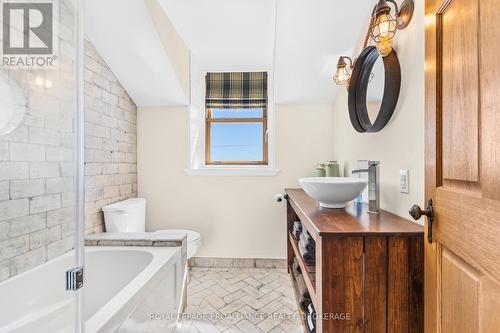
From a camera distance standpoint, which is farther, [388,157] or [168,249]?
[168,249]

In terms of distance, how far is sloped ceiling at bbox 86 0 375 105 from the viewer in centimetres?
179

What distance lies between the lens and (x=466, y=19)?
67 centimetres

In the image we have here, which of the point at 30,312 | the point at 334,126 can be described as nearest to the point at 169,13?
the point at 334,126

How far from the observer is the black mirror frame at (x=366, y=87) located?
136 centimetres

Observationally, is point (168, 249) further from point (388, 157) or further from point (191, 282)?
point (388, 157)

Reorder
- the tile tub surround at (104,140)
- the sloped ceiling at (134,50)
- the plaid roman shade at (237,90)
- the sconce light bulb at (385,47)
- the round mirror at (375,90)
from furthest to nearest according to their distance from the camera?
the plaid roman shade at (237,90) < the tile tub surround at (104,140) < the sloped ceiling at (134,50) < the round mirror at (375,90) < the sconce light bulb at (385,47)

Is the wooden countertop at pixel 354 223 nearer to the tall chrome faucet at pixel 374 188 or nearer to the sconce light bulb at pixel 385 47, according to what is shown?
the tall chrome faucet at pixel 374 188

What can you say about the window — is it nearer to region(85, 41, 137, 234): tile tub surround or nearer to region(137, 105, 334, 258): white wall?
region(137, 105, 334, 258): white wall

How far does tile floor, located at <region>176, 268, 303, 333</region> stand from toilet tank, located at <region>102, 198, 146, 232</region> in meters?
0.77

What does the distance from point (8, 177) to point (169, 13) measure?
5.46 feet

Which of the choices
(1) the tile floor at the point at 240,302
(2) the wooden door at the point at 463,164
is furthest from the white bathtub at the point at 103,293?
(2) the wooden door at the point at 463,164

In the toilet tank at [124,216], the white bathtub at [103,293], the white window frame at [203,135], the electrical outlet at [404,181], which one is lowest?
the white bathtub at [103,293]

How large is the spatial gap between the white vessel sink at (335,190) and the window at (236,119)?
1.53 metres

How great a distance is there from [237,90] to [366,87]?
1601 mm
